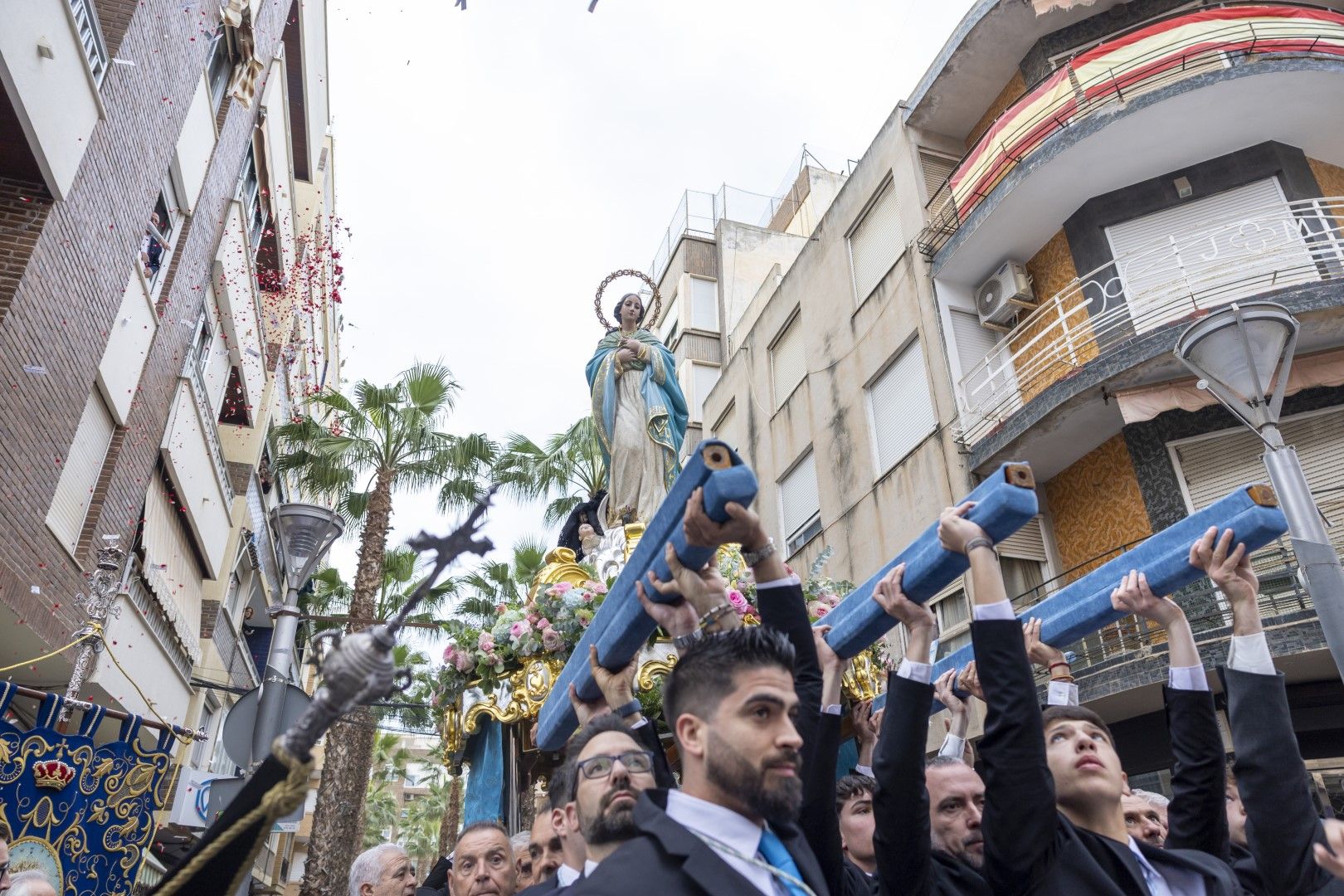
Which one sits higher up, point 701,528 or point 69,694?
point 69,694

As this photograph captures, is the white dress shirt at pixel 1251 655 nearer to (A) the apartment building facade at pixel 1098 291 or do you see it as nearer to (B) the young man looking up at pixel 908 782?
(B) the young man looking up at pixel 908 782

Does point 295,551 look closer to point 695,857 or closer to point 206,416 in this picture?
point 695,857

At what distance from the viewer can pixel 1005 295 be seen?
15031mm

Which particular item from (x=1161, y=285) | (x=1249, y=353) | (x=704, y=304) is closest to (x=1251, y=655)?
(x=1249, y=353)

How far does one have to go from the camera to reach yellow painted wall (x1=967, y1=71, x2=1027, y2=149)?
16.2 m

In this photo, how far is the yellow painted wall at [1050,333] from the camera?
43.9 ft

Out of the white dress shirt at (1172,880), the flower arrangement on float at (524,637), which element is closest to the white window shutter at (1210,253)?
the flower arrangement on float at (524,637)

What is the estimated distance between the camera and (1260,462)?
1165 centimetres

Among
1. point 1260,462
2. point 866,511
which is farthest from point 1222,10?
point 866,511

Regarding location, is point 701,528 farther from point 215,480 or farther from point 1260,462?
point 215,480

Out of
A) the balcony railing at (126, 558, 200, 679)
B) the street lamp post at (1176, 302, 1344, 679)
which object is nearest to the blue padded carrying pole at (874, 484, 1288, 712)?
the street lamp post at (1176, 302, 1344, 679)

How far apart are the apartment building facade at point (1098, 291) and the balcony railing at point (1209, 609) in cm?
4

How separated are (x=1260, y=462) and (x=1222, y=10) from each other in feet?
20.9

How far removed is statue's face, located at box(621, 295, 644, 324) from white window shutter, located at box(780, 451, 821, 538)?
1102cm
